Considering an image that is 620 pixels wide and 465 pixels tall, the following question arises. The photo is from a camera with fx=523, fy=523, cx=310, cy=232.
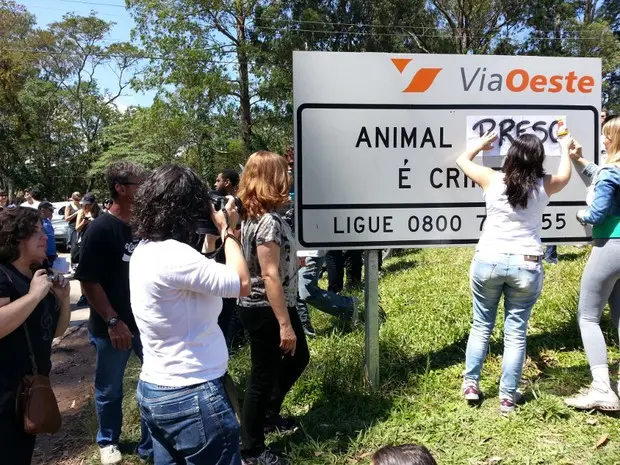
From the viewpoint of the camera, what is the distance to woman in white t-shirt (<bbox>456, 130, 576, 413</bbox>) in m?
3.00

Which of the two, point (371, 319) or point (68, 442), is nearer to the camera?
point (371, 319)

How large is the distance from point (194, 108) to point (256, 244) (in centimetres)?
2103

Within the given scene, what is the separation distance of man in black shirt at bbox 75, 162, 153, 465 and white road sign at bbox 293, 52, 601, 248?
111 centimetres

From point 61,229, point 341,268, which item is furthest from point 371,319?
point 61,229

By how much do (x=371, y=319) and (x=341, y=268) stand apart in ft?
11.5

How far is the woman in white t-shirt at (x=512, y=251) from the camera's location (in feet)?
9.84

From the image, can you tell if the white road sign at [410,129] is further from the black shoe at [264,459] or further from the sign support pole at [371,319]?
the black shoe at [264,459]

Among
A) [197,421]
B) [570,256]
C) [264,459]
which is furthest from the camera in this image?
[570,256]

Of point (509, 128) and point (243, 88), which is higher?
point (243, 88)

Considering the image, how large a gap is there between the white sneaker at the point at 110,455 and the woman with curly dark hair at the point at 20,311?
870mm

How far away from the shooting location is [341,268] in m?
7.09

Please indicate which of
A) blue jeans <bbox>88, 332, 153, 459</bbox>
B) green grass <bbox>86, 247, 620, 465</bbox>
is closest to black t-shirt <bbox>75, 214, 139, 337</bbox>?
blue jeans <bbox>88, 332, 153, 459</bbox>

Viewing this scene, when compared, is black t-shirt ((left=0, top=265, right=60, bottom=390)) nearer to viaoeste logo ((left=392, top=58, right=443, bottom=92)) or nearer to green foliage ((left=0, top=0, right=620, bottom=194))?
viaoeste logo ((left=392, top=58, right=443, bottom=92))

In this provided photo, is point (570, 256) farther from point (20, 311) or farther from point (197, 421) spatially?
point (20, 311)
